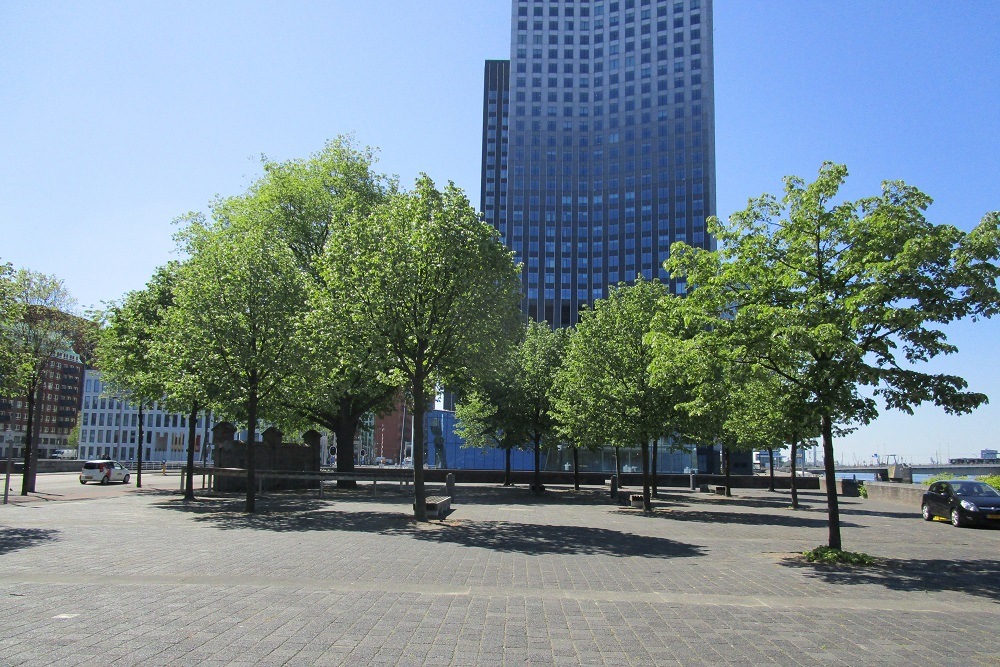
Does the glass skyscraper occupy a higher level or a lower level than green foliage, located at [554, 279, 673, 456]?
higher

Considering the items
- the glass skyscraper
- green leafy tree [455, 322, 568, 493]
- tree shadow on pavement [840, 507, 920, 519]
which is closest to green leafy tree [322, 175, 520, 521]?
green leafy tree [455, 322, 568, 493]

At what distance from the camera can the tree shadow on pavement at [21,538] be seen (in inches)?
476

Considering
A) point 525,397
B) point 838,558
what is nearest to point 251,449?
point 838,558

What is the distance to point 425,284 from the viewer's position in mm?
18250

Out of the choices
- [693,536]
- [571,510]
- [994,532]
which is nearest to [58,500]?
[571,510]

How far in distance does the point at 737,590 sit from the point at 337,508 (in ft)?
50.7

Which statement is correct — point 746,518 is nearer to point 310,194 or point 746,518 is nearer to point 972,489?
point 972,489

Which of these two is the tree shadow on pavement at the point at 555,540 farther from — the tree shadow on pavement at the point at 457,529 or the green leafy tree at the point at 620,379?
the green leafy tree at the point at 620,379

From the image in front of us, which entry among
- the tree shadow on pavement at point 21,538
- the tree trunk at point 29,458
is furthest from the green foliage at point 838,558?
the tree trunk at point 29,458

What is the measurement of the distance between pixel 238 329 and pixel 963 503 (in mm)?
22304

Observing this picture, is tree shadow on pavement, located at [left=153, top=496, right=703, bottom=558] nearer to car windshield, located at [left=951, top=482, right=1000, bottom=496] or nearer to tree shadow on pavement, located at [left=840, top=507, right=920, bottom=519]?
car windshield, located at [left=951, top=482, right=1000, bottom=496]

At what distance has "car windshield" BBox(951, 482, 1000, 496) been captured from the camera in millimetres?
21906

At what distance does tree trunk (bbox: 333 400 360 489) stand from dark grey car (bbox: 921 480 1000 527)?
24729 mm

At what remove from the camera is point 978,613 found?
8469 millimetres
